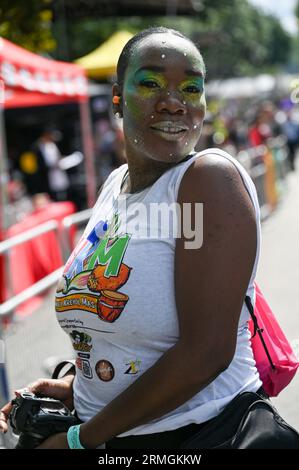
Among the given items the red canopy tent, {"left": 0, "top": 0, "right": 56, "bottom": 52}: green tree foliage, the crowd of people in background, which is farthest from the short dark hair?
the crowd of people in background

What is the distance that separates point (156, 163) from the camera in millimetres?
1726

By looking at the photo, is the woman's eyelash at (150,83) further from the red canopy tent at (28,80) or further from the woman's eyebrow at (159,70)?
the red canopy tent at (28,80)

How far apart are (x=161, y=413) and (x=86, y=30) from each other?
115 feet

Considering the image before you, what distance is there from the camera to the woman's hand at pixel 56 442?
5.52ft

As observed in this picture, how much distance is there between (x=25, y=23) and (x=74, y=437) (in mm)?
6083

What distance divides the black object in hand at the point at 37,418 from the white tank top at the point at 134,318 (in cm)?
6

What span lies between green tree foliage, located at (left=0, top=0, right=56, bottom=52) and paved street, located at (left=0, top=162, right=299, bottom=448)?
2.67 meters

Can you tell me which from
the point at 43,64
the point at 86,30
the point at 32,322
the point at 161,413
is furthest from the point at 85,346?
the point at 86,30

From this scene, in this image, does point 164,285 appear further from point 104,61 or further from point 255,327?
point 104,61

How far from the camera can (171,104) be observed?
1.67 meters

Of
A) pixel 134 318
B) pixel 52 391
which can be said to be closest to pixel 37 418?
pixel 52 391

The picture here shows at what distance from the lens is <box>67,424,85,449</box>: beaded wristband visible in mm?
1654

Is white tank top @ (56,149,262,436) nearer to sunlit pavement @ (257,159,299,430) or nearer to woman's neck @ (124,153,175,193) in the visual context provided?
woman's neck @ (124,153,175,193)
